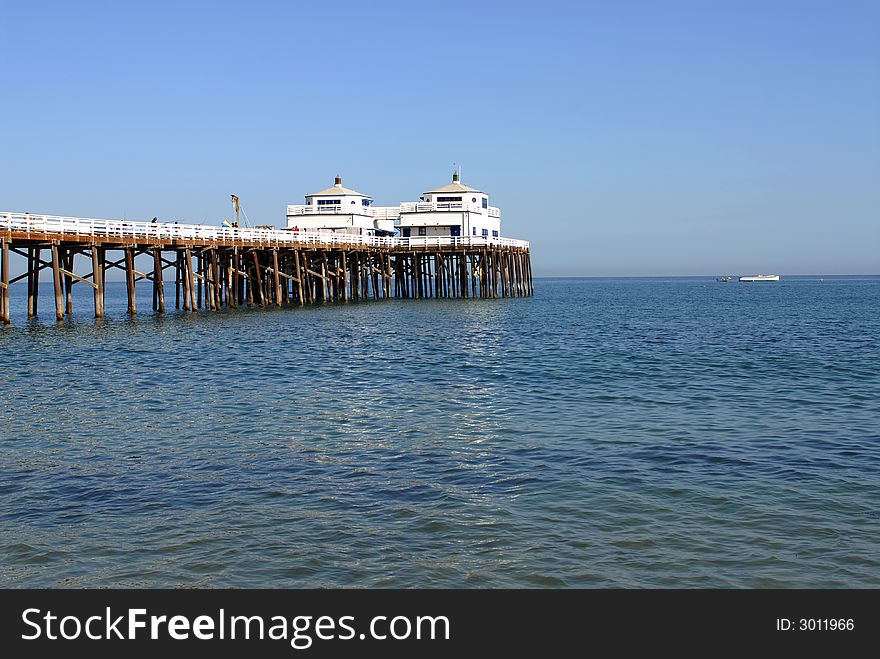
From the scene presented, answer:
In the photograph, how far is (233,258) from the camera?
61.5 m

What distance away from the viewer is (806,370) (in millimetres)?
25844

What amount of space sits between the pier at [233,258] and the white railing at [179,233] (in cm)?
6

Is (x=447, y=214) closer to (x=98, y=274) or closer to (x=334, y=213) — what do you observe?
(x=334, y=213)

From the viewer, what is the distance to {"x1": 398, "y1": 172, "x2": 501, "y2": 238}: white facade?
7438cm

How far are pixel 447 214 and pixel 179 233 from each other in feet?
101

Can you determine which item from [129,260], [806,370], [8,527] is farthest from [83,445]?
[129,260]

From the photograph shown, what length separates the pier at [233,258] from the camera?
131 ft

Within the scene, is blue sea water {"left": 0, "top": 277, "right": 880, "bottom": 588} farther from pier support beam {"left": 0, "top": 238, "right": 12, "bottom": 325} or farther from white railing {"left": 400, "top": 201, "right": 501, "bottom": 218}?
white railing {"left": 400, "top": 201, "right": 501, "bottom": 218}

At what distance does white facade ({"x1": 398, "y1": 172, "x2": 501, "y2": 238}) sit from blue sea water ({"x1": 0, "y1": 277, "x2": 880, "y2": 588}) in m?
47.2

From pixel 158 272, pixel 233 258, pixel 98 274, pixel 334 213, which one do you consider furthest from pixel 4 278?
pixel 334 213

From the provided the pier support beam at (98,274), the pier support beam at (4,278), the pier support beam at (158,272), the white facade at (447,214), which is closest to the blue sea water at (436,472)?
the pier support beam at (4,278)

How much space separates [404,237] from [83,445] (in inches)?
2455

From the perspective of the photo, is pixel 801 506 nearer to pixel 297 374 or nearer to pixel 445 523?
pixel 445 523

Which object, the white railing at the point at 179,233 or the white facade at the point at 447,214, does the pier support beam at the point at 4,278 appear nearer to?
the white railing at the point at 179,233
